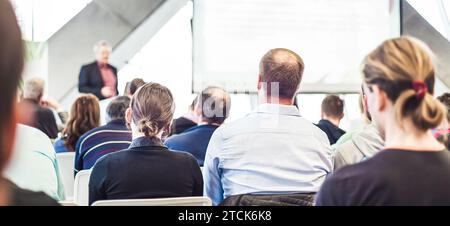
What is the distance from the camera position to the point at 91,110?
104 inches

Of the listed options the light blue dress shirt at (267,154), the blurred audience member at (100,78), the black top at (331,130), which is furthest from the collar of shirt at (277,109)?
the blurred audience member at (100,78)

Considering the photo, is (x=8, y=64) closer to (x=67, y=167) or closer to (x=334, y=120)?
(x=67, y=167)

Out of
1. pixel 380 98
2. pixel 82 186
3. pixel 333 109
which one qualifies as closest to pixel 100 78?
pixel 333 109

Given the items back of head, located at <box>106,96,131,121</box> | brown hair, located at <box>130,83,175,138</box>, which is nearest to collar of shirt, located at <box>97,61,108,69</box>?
back of head, located at <box>106,96,131,121</box>

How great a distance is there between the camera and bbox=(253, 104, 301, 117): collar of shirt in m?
1.72

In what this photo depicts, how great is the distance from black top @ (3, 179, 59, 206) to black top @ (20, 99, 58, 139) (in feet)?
6.38

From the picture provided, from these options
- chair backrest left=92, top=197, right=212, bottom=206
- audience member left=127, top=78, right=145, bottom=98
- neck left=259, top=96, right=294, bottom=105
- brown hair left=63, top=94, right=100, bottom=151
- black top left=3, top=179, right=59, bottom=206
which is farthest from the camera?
brown hair left=63, top=94, right=100, bottom=151

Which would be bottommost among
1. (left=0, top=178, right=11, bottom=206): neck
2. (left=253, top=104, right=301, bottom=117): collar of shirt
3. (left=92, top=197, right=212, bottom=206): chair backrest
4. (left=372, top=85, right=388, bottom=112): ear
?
(left=92, top=197, right=212, bottom=206): chair backrest

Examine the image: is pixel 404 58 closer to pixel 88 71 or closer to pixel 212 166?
pixel 212 166

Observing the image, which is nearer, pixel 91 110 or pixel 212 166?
pixel 212 166

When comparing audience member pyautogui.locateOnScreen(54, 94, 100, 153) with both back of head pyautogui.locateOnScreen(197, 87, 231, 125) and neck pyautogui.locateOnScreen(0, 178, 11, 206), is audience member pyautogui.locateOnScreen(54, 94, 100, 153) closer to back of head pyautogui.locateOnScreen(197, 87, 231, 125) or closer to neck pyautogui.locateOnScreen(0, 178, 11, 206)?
back of head pyautogui.locateOnScreen(197, 87, 231, 125)

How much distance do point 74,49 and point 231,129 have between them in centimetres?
264
